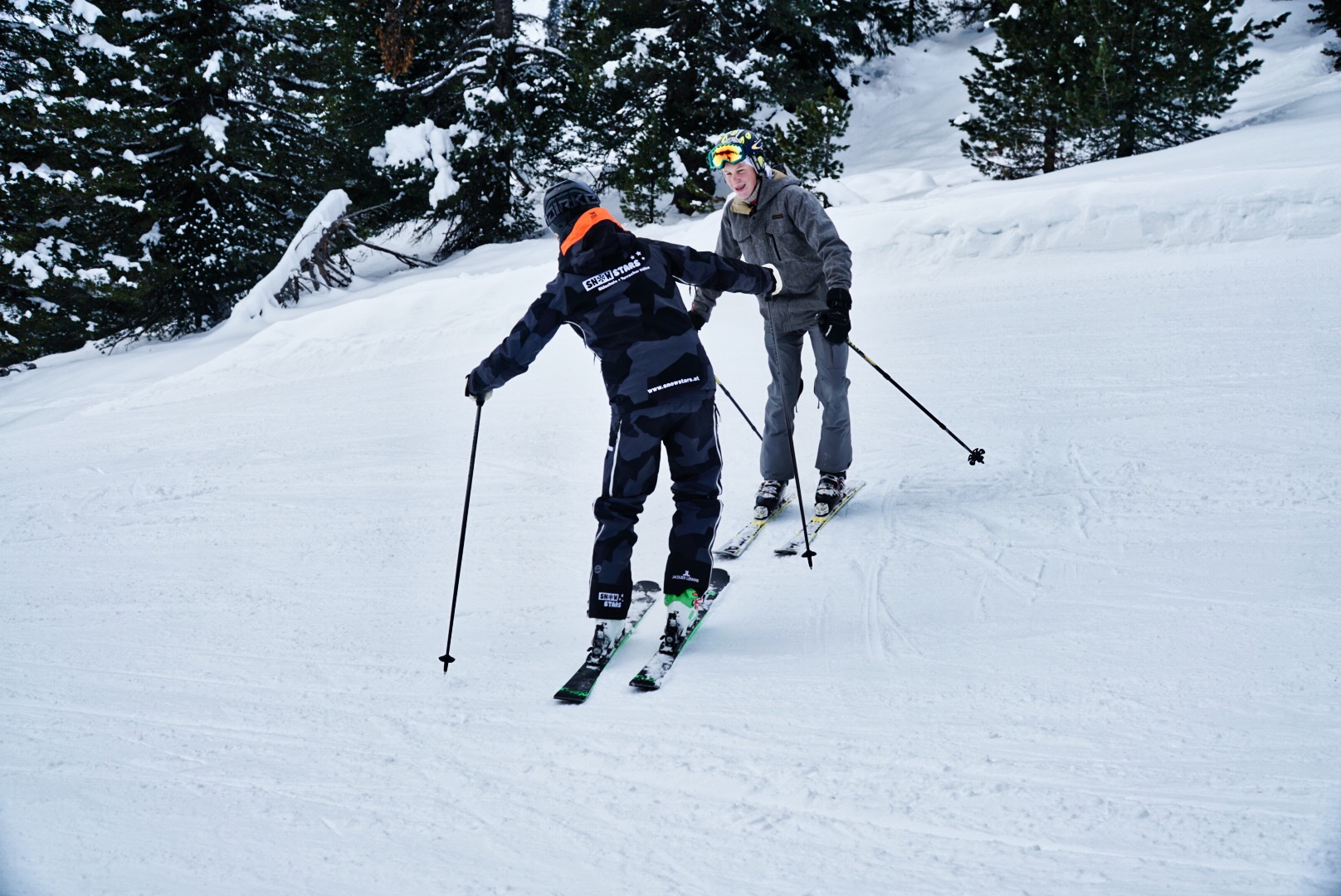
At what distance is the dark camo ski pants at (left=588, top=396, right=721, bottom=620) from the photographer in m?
3.18

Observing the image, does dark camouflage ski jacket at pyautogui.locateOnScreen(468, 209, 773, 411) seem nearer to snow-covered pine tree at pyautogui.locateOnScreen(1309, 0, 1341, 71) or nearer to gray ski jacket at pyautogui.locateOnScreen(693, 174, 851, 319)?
gray ski jacket at pyautogui.locateOnScreen(693, 174, 851, 319)

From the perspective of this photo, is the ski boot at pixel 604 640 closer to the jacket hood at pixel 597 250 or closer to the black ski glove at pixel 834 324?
the jacket hood at pixel 597 250

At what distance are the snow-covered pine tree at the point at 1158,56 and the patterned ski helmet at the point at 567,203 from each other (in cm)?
1031

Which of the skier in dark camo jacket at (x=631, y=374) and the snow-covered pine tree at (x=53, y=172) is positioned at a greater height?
the snow-covered pine tree at (x=53, y=172)

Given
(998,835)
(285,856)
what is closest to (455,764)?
(285,856)

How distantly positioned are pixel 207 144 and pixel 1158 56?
1354 centimetres

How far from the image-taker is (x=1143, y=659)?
2.80 m

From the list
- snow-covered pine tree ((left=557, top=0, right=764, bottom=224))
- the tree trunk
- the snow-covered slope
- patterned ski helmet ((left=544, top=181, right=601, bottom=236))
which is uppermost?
the tree trunk

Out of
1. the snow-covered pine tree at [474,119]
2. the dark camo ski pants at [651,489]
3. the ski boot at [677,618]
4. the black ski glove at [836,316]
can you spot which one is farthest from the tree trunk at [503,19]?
the ski boot at [677,618]

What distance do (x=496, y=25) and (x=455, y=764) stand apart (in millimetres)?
15325

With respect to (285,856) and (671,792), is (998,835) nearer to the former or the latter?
(671,792)

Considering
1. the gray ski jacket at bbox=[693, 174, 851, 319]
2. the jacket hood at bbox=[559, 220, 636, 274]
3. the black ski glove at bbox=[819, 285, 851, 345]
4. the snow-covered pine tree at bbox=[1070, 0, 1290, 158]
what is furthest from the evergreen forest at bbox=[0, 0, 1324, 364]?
the jacket hood at bbox=[559, 220, 636, 274]

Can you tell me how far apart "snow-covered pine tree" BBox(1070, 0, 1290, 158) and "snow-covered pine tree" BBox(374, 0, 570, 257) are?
325 inches

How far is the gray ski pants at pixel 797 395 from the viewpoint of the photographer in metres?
4.27
